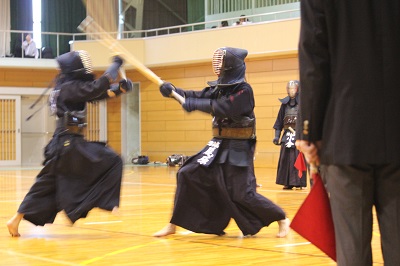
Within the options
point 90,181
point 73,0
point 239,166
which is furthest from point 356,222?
point 73,0

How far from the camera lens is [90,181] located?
666 cm

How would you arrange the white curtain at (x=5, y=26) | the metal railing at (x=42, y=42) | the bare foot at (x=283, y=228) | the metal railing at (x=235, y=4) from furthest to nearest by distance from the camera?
the white curtain at (x=5, y=26) < the metal railing at (x=42, y=42) < the metal railing at (x=235, y=4) < the bare foot at (x=283, y=228)

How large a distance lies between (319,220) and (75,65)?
4.40m

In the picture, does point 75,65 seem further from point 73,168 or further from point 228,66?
point 228,66

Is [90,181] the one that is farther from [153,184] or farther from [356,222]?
[153,184]

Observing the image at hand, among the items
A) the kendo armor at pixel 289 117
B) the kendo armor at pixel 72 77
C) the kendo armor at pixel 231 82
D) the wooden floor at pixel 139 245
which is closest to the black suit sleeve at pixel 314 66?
the wooden floor at pixel 139 245

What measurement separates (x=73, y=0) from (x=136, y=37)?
4191mm

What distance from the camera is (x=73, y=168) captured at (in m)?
6.68

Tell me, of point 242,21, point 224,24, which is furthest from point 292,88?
point 224,24

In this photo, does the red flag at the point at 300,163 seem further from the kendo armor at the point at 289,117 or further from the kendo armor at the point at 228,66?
the kendo armor at the point at 228,66

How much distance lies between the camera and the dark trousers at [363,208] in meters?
2.69

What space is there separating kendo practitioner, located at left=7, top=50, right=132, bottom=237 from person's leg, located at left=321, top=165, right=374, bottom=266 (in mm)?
4048

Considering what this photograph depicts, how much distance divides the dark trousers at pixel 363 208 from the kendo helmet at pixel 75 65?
4501 millimetres

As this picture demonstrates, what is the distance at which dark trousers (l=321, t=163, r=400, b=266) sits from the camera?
2691 millimetres
